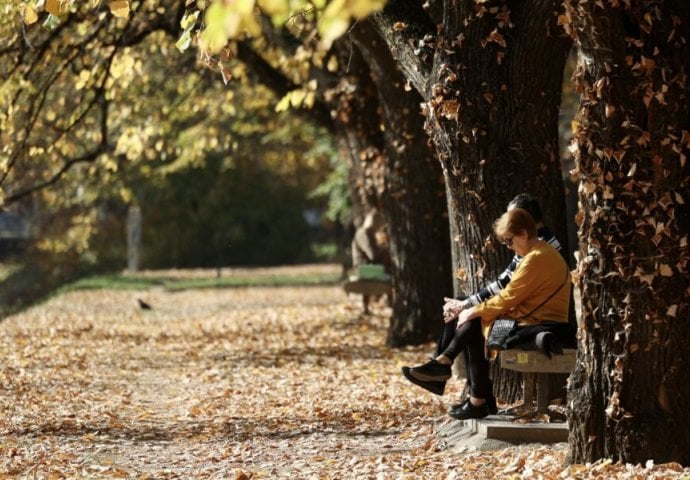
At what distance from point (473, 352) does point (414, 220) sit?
6.48 metres

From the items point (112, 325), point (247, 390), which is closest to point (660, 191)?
point (247, 390)

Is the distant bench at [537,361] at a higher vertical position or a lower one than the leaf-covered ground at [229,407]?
higher

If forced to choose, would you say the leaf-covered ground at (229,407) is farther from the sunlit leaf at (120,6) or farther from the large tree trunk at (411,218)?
the sunlit leaf at (120,6)

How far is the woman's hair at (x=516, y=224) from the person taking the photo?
8070mm

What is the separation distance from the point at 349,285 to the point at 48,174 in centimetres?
1283

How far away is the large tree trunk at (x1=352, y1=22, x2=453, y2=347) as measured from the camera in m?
14.4

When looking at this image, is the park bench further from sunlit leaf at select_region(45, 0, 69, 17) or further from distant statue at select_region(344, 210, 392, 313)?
sunlit leaf at select_region(45, 0, 69, 17)

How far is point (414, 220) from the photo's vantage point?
14727mm

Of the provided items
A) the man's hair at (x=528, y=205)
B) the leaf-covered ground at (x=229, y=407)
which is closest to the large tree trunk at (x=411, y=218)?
the leaf-covered ground at (x=229, y=407)

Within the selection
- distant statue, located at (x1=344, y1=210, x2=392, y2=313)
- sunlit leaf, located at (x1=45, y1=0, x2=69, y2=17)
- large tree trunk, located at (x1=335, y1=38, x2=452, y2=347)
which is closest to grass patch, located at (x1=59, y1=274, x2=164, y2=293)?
distant statue, located at (x1=344, y1=210, x2=392, y2=313)

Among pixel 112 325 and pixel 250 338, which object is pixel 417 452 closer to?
pixel 250 338

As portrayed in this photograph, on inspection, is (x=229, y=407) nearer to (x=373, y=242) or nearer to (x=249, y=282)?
(x=373, y=242)

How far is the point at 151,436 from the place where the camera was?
936cm

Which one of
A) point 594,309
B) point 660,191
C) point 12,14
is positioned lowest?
point 594,309
